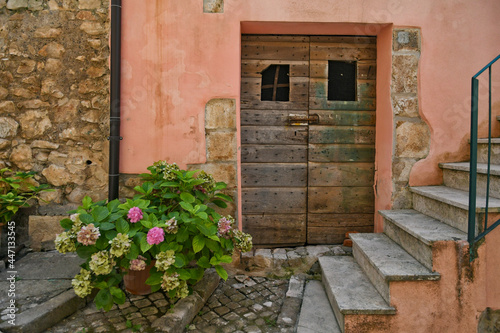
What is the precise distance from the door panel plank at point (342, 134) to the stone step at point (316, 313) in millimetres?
1290

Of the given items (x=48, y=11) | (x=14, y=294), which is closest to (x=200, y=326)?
(x=14, y=294)

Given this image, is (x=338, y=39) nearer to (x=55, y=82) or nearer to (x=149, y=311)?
(x=55, y=82)

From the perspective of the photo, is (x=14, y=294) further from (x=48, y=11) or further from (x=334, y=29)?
(x=334, y=29)

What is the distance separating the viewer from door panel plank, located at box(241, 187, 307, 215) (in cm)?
310

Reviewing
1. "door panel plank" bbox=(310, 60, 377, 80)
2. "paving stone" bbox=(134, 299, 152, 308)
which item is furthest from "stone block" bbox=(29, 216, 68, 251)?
"door panel plank" bbox=(310, 60, 377, 80)

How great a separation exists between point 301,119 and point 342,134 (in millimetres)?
407

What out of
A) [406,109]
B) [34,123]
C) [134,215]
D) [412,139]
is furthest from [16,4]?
[412,139]

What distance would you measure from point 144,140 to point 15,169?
1132 millimetres

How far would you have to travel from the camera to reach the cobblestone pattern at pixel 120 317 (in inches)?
77.6

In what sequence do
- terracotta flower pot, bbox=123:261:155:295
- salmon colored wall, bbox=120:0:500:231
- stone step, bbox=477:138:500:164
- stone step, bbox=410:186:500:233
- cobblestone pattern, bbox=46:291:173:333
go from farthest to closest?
salmon colored wall, bbox=120:0:500:231 → stone step, bbox=477:138:500:164 → terracotta flower pot, bbox=123:261:155:295 → stone step, bbox=410:186:500:233 → cobblestone pattern, bbox=46:291:173:333

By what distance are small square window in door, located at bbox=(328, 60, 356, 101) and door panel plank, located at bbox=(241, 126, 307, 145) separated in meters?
0.44

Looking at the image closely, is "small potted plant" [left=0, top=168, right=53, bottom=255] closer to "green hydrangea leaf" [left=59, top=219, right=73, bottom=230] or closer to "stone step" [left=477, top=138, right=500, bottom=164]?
"green hydrangea leaf" [left=59, top=219, right=73, bottom=230]

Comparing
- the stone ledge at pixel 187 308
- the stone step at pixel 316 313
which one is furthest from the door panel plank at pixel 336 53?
the stone ledge at pixel 187 308

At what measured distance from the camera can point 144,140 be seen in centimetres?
283
